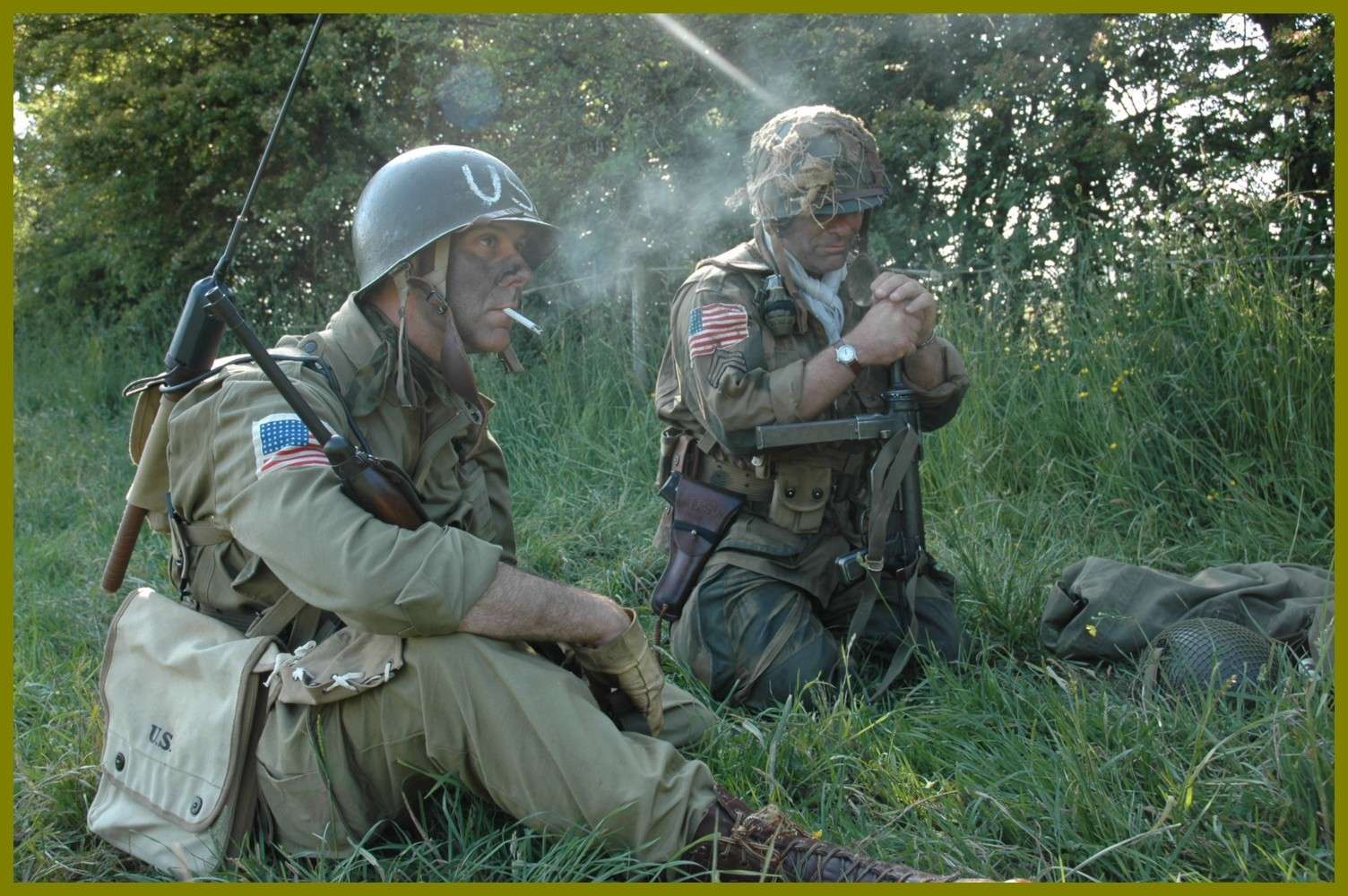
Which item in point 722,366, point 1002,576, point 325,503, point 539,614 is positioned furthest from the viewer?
point 1002,576

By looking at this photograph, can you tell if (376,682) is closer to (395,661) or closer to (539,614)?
(395,661)

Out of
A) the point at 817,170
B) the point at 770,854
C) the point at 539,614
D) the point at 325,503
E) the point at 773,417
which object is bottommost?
the point at 770,854

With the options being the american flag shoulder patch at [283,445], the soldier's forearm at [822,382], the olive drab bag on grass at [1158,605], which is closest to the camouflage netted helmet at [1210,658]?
the olive drab bag on grass at [1158,605]

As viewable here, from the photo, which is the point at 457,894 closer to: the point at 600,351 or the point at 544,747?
the point at 544,747

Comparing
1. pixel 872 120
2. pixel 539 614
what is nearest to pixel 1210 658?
pixel 539 614

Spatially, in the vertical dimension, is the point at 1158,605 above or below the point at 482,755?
below

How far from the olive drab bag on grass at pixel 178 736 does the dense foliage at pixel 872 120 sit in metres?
4.54

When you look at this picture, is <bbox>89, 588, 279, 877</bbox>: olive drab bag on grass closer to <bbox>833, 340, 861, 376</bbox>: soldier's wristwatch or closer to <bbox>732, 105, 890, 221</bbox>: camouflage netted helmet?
<bbox>833, 340, 861, 376</bbox>: soldier's wristwatch

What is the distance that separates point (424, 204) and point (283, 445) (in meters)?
0.86

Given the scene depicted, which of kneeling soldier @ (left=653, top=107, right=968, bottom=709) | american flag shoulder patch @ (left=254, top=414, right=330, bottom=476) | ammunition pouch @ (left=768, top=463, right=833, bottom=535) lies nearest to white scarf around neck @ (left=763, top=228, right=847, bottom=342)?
kneeling soldier @ (left=653, top=107, right=968, bottom=709)

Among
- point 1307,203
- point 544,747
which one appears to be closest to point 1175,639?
point 544,747

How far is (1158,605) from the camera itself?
12.7 ft

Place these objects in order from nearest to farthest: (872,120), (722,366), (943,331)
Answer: (722,366) < (943,331) < (872,120)

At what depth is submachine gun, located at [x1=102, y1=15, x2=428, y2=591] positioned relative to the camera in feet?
8.20
